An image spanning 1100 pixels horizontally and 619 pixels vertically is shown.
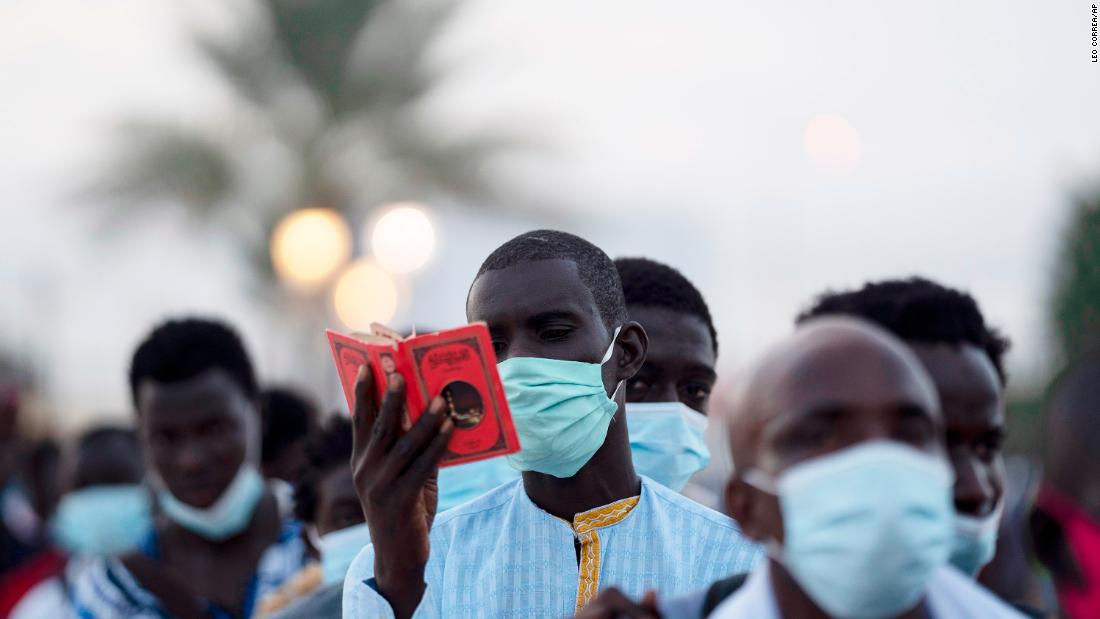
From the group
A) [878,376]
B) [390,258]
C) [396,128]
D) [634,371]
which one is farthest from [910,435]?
[396,128]

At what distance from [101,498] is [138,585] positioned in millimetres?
2658

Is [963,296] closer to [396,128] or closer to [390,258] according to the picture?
[390,258]

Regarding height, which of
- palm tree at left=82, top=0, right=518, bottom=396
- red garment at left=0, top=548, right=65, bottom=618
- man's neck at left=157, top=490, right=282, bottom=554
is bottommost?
red garment at left=0, top=548, right=65, bottom=618

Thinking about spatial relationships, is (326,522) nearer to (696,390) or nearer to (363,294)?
(696,390)

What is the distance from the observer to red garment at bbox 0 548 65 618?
7.78 m

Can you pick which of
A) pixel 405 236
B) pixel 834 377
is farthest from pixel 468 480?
pixel 405 236

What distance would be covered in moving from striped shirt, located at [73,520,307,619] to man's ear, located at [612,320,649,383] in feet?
7.72

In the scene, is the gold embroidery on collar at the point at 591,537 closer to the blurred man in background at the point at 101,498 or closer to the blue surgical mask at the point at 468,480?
the blue surgical mask at the point at 468,480

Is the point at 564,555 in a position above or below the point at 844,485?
below

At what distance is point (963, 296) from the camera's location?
344cm

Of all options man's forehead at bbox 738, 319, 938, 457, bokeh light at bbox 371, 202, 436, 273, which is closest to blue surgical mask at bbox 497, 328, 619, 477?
man's forehead at bbox 738, 319, 938, 457

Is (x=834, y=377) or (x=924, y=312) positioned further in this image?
(x=924, y=312)

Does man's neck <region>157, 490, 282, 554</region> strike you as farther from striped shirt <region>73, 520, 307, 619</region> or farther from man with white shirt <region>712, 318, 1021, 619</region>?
man with white shirt <region>712, 318, 1021, 619</region>

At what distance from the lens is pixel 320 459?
5211 millimetres
